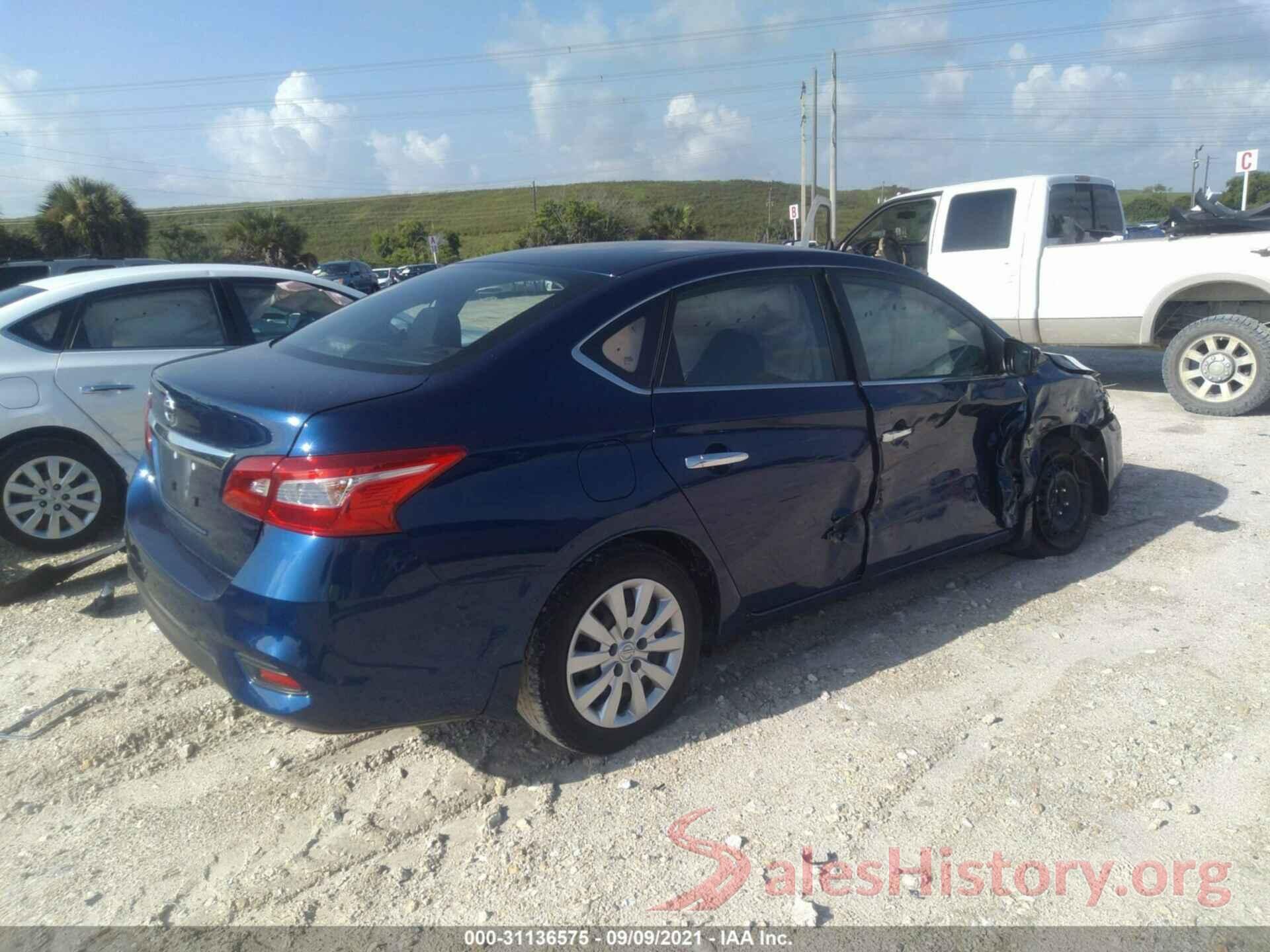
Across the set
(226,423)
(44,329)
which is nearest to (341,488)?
(226,423)

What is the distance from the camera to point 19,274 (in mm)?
16625

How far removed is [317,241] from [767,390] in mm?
93373

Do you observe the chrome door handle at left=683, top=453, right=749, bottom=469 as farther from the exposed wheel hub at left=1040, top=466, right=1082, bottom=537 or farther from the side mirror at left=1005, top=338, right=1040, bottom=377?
the exposed wheel hub at left=1040, top=466, right=1082, bottom=537

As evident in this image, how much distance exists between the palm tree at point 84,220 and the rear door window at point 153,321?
3780 cm

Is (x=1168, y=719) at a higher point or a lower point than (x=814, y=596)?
lower

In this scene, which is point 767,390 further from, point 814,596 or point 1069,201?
point 1069,201

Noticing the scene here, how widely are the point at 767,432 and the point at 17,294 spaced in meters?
4.68

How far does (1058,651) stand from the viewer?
3.91 meters

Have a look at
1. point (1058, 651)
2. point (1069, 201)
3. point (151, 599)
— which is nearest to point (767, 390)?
point (1058, 651)

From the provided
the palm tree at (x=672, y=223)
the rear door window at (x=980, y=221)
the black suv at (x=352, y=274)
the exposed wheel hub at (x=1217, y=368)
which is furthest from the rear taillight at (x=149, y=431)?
the palm tree at (x=672, y=223)

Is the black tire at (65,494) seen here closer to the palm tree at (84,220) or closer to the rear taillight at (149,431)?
the rear taillight at (149,431)

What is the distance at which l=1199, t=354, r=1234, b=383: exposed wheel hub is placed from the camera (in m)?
7.93

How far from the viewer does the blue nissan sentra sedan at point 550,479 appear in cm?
257

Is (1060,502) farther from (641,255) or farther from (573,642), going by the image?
(573,642)
